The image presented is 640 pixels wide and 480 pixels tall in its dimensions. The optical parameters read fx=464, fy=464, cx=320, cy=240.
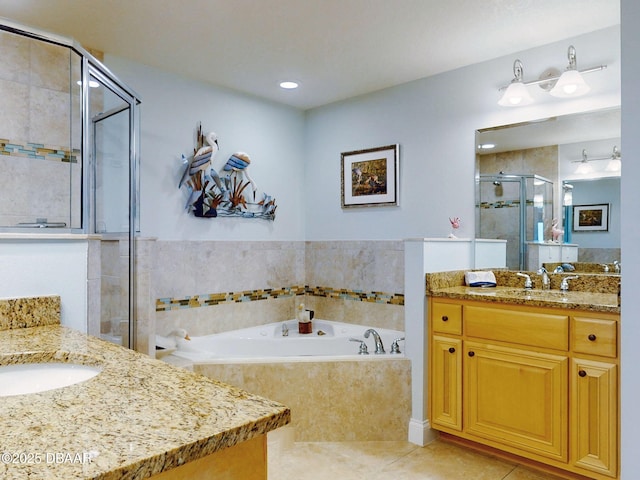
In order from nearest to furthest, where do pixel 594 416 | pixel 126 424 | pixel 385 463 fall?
pixel 126 424
pixel 594 416
pixel 385 463

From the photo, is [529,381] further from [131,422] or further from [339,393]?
[131,422]

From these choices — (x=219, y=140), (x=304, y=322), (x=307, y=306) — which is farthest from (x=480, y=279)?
(x=219, y=140)

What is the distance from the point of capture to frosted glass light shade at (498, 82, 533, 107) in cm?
280

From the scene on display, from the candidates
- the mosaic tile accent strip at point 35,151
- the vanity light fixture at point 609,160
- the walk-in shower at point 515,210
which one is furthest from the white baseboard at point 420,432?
the mosaic tile accent strip at point 35,151

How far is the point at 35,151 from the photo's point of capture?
2.58m

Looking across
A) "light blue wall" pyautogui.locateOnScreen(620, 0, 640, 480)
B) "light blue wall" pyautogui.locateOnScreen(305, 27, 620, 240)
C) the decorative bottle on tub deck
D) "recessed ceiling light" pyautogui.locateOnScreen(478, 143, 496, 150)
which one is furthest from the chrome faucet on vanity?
the decorative bottle on tub deck

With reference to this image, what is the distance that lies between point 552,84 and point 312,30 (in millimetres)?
1472

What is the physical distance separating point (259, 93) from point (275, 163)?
1.92ft

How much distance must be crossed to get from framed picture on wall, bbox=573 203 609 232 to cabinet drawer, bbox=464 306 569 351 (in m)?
0.75

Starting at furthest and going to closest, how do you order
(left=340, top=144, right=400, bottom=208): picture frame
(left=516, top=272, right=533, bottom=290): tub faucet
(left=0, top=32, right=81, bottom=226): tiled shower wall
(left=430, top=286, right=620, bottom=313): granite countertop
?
(left=340, top=144, right=400, bottom=208): picture frame
(left=516, top=272, right=533, bottom=290): tub faucet
(left=0, top=32, right=81, bottom=226): tiled shower wall
(left=430, top=286, right=620, bottom=313): granite countertop

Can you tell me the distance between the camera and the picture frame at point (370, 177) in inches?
141

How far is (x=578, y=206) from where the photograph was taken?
8.95 ft

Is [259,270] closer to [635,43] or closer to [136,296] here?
[136,296]

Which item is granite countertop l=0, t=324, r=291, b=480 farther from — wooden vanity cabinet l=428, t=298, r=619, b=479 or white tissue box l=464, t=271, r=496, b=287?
white tissue box l=464, t=271, r=496, b=287
